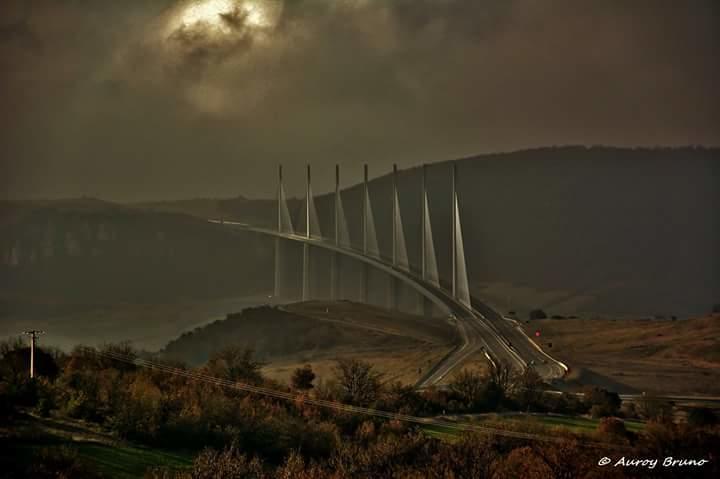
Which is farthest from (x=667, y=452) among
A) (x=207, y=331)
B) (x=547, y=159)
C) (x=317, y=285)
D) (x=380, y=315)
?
(x=547, y=159)

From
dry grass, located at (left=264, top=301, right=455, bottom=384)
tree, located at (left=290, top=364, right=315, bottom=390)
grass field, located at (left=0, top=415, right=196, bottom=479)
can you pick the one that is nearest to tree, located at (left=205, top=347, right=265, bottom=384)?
tree, located at (left=290, top=364, right=315, bottom=390)

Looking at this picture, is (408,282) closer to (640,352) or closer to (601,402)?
(640,352)

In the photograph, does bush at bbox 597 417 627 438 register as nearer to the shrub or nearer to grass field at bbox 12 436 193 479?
the shrub

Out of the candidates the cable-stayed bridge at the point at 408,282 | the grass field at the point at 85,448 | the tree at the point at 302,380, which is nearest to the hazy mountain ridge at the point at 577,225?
the cable-stayed bridge at the point at 408,282

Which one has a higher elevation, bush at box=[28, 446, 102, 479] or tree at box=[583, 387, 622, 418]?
bush at box=[28, 446, 102, 479]

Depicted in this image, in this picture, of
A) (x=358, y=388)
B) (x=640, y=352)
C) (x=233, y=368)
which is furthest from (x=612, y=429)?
(x=640, y=352)

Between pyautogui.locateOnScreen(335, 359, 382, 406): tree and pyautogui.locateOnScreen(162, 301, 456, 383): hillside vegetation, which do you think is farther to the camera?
pyautogui.locateOnScreen(162, 301, 456, 383): hillside vegetation

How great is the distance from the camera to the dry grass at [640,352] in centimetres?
3881

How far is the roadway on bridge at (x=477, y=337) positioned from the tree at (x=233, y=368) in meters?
7.96

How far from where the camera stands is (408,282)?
5616cm

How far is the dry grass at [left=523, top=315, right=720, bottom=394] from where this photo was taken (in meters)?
38.8

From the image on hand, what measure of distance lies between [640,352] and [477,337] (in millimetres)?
8245

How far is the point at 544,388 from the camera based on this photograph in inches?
1366

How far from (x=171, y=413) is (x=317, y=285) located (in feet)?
184
